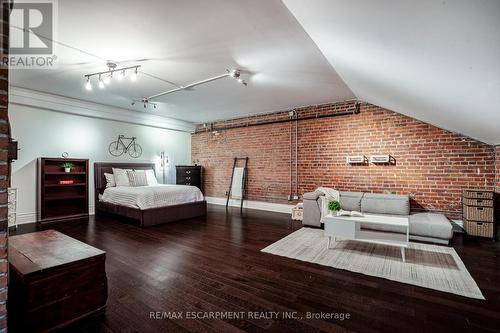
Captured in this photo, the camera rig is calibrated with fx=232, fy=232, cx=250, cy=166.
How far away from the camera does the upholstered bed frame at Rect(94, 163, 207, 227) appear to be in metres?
4.61

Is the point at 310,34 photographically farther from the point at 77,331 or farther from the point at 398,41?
the point at 77,331

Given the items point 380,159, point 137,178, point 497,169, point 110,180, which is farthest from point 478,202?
point 110,180

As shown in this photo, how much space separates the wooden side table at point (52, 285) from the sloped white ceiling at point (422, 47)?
8.84ft

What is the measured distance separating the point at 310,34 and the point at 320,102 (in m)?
3.16

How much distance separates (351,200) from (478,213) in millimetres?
1902

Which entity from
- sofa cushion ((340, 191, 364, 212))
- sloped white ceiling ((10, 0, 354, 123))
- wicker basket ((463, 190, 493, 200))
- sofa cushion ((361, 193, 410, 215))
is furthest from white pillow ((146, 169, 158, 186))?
wicker basket ((463, 190, 493, 200))

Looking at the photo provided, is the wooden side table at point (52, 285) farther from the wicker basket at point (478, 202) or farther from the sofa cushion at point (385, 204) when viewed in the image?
the wicker basket at point (478, 202)

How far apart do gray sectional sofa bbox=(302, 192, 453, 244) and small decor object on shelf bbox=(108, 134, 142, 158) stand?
5.02 m

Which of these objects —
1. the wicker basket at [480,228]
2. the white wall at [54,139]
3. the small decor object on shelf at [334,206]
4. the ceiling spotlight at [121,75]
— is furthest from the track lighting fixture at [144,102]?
the wicker basket at [480,228]

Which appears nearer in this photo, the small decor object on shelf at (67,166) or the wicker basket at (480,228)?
the wicker basket at (480,228)

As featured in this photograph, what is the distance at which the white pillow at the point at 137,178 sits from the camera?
5891 mm

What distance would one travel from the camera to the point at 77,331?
66.2 inches

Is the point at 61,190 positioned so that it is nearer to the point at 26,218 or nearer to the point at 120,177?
the point at 26,218

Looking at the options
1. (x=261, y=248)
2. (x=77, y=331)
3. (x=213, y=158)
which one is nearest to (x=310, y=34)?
(x=261, y=248)
